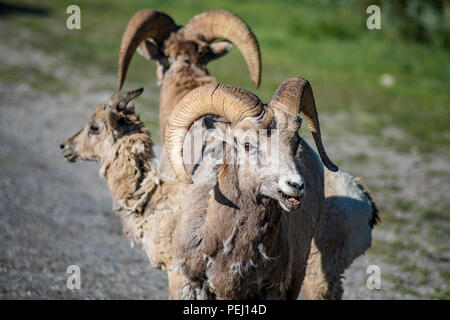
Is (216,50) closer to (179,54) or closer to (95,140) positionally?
(179,54)

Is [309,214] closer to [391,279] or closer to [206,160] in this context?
[206,160]

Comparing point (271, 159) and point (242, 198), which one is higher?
point (271, 159)

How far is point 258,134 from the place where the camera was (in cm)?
452

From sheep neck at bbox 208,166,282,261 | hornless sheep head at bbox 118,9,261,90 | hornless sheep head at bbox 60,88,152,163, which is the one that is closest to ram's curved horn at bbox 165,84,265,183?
sheep neck at bbox 208,166,282,261

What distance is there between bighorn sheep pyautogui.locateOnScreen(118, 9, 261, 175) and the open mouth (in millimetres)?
3383

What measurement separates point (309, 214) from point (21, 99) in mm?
13529

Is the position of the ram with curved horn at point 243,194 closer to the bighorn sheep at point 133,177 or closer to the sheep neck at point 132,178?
the bighorn sheep at point 133,177

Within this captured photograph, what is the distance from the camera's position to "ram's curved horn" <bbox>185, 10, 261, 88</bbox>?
8078mm

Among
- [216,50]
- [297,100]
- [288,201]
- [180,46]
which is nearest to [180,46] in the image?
[180,46]

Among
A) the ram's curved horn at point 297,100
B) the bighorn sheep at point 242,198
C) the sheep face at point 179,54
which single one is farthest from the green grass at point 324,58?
the bighorn sheep at point 242,198

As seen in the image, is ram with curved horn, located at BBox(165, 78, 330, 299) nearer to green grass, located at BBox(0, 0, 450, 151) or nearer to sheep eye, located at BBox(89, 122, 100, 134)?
sheep eye, located at BBox(89, 122, 100, 134)

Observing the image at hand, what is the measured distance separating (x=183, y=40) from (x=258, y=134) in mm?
3935

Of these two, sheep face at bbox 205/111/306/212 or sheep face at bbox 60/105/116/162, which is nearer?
sheep face at bbox 205/111/306/212

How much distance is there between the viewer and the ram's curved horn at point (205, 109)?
4605mm
